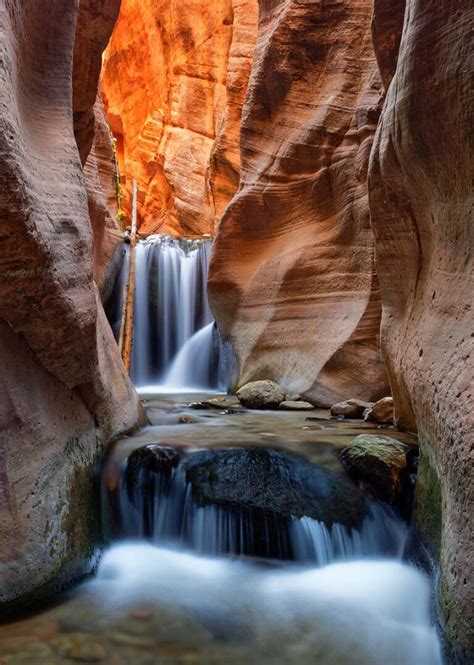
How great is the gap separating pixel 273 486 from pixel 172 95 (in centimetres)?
2629

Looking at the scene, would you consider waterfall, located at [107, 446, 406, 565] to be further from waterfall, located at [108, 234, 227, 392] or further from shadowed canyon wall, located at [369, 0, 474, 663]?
waterfall, located at [108, 234, 227, 392]

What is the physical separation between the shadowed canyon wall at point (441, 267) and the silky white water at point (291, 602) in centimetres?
31

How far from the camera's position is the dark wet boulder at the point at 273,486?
3.70 metres

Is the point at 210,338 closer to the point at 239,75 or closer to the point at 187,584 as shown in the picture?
the point at 187,584

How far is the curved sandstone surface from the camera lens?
8.25 m

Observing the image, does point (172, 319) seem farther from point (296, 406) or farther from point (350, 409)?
point (350, 409)

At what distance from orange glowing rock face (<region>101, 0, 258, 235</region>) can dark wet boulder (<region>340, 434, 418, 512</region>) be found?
1805cm

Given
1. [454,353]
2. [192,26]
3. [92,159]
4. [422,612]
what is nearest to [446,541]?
[422,612]

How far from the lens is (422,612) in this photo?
2830 mm

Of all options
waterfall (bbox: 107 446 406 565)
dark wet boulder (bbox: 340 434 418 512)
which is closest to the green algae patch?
dark wet boulder (bbox: 340 434 418 512)

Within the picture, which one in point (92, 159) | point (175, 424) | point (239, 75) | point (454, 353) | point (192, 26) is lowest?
point (175, 424)

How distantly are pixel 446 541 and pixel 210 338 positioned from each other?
9.87 meters

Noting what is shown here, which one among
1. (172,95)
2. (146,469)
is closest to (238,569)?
(146,469)

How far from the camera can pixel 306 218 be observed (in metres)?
9.86
